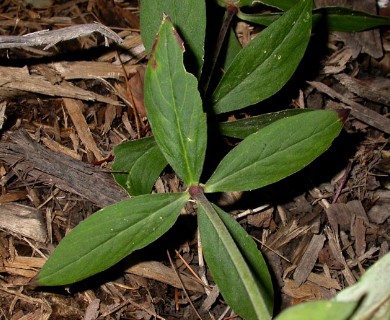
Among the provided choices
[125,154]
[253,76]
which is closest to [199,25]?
[253,76]

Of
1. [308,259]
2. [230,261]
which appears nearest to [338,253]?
[308,259]

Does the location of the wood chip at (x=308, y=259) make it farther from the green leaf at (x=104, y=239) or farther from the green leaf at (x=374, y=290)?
the green leaf at (x=374, y=290)

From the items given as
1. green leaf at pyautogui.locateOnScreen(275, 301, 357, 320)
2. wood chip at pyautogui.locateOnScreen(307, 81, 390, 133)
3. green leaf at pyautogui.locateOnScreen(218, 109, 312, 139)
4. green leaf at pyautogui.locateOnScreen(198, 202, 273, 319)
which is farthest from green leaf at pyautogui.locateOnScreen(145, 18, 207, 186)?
wood chip at pyautogui.locateOnScreen(307, 81, 390, 133)

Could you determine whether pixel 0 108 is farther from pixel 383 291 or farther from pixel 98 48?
pixel 383 291

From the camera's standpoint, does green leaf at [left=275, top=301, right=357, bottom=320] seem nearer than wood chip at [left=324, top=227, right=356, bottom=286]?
Yes

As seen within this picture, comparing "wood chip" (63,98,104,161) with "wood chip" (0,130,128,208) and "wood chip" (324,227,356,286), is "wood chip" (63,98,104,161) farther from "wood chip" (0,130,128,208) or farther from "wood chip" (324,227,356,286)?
"wood chip" (324,227,356,286)

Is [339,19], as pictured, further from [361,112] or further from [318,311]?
[318,311]
